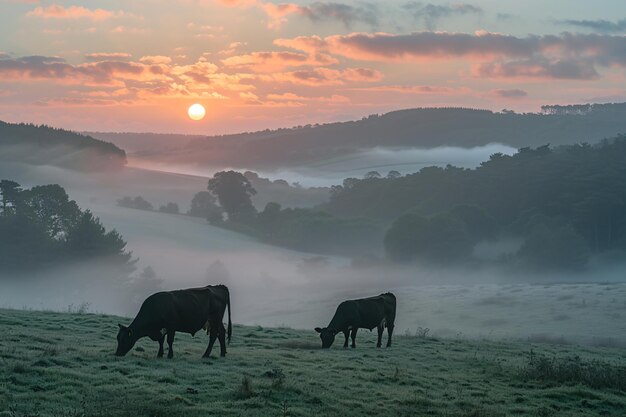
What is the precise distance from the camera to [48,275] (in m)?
92.3

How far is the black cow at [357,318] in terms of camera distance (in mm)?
32406

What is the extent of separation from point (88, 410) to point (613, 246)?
138 metres

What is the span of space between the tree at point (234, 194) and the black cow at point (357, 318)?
136m

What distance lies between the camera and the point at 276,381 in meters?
21.1

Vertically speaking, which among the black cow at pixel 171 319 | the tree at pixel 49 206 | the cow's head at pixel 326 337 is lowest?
the cow's head at pixel 326 337

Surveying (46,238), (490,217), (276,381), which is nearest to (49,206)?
(46,238)

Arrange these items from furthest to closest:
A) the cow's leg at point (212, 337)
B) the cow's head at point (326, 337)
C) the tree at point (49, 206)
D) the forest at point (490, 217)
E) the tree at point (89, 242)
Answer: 1. the forest at point (490, 217)
2. the tree at point (49, 206)
3. the tree at point (89, 242)
4. the cow's head at point (326, 337)
5. the cow's leg at point (212, 337)

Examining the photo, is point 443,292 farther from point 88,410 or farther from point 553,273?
point 88,410

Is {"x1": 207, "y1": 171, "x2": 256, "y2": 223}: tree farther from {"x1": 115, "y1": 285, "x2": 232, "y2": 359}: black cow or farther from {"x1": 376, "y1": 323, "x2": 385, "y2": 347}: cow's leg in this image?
{"x1": 115, "y1": 285, "x2": 232, "y2": 359}: black cow

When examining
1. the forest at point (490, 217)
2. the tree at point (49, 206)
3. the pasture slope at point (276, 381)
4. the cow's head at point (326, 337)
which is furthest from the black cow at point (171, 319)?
the forest at point (490, 217)

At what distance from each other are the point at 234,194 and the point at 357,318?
142352 mm

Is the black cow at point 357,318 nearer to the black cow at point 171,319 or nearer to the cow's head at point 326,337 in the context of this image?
the cow's head at point 326,337

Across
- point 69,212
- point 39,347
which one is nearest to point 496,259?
point 69,212

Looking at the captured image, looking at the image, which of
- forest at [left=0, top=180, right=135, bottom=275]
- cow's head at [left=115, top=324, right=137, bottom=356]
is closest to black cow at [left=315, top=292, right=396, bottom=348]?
cow's head at [left=115, top=324, right=137, bottom=356]
